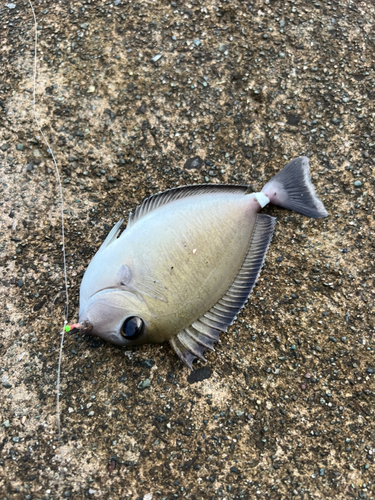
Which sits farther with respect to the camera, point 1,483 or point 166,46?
point 166,46

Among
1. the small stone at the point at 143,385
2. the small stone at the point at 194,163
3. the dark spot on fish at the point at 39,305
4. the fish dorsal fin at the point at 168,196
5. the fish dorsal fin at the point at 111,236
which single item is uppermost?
the small stone at the point at 194,163

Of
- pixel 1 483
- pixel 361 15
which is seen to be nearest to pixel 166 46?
pixel 361 15

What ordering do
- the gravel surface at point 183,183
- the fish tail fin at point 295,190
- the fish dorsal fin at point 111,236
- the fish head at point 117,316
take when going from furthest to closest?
the fish tail fin at point 295,190
the fish dorsal fin at point 111,236
the gravel surface at point 183,183
the fish head at point 117,316

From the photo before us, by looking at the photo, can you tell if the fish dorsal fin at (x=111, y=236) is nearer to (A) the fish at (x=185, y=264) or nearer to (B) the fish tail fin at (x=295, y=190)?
(A) the fish at (x=185, y=264)

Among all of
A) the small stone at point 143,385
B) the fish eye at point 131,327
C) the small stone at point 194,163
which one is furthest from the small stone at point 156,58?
the small stone at point 143,385

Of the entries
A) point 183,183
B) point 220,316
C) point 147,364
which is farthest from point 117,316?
point 183,183

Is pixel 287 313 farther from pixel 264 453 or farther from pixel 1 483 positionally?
pixel 1 483
